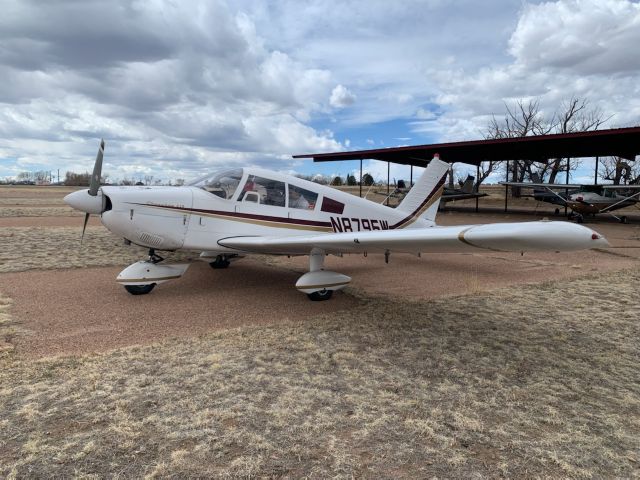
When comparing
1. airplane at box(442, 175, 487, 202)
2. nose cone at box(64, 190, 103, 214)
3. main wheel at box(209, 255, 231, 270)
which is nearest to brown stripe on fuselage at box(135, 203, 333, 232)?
nose cone at box(64, 190, 103, 214)

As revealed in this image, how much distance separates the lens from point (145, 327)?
520 centimetres

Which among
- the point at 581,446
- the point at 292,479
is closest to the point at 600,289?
the point at 581,446

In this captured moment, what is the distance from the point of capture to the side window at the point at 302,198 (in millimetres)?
7789

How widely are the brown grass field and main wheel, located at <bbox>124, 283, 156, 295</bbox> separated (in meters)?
0.34

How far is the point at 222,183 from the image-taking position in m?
7.30

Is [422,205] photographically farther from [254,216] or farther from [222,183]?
[222,183]

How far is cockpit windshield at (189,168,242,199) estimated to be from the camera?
7199 millimetres

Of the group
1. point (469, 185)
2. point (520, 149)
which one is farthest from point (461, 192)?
point (520, 149)

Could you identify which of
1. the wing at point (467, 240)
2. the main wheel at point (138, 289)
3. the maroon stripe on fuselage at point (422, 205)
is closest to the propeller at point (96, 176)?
the main wheel at point (138, 289)

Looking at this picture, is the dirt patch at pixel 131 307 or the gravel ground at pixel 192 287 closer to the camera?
the dirt patch at pixel 131 307

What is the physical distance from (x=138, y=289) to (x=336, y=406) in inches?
180

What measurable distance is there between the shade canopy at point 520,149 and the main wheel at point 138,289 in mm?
20985

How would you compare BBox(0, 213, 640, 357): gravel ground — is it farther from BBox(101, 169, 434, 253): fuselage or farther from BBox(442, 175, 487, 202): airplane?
BBox(442, 175, 487, 202): airplane

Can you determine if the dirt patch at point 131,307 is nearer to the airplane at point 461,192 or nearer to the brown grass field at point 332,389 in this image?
the brown grass field at point 332,389
